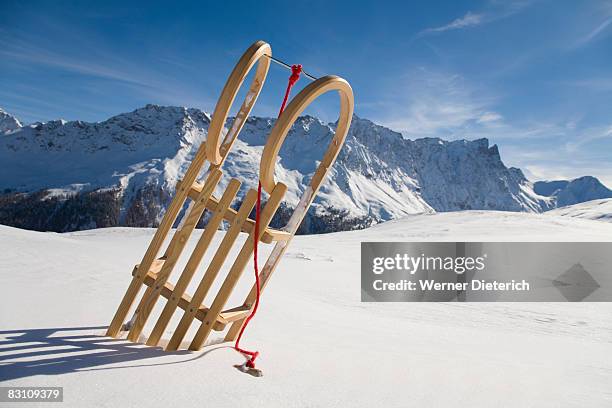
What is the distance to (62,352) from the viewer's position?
2.90 m

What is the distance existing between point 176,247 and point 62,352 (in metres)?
1.08

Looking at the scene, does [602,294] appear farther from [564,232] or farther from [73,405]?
[564,232]

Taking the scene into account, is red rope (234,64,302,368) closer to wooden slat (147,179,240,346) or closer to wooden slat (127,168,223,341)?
wooden slat (147,179,240,346)

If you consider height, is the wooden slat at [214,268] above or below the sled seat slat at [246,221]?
below

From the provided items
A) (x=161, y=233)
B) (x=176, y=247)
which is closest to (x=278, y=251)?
(x=176, y=247)

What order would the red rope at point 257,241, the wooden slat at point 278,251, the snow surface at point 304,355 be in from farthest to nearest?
the wooden slat at point 278,251, the red rope at point 257,241, the snow surface at point 304,355

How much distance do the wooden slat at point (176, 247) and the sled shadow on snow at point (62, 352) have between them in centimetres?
19

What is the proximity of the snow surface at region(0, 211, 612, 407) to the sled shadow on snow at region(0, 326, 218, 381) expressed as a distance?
0.01m

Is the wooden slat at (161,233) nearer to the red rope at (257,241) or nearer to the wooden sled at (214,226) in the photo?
the wooden sled at (214,226)

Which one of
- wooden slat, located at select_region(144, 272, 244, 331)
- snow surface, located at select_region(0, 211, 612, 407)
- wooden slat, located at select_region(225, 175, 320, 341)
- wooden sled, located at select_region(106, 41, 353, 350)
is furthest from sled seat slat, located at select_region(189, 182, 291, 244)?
snow surface, located at select_region(0, 211, 612, 407)

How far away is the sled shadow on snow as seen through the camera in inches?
101

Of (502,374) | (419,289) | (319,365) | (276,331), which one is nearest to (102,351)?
(319,365)

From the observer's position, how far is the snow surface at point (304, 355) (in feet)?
8.12

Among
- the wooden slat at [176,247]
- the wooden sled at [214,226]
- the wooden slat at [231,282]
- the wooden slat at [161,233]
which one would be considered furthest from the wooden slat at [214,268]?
the wooden slat at [161,233]
